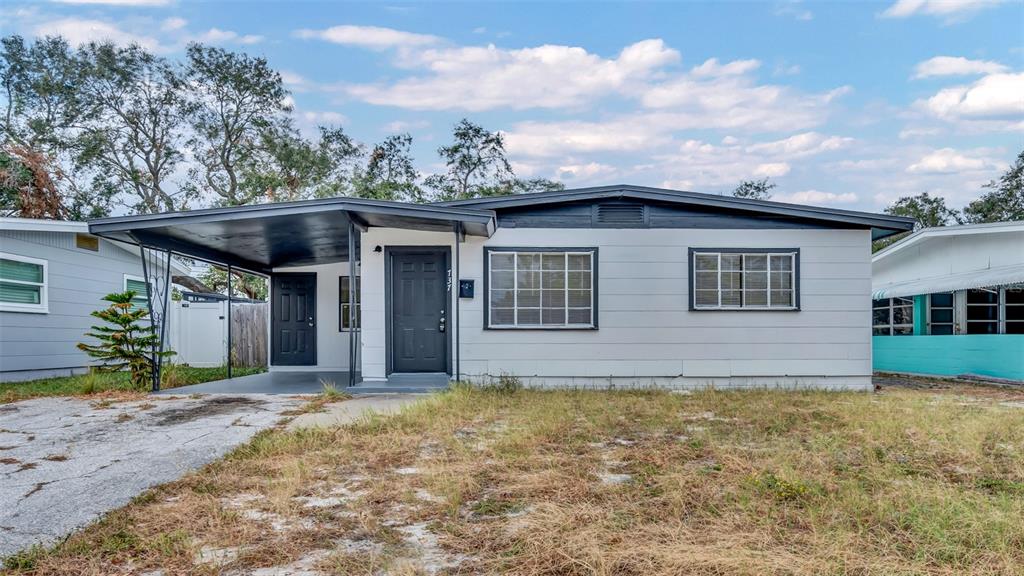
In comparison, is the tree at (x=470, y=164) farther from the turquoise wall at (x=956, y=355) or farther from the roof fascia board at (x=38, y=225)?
the turquoise wall at (x=956, y=355)

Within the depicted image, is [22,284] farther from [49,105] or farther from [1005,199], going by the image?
[1005,199]

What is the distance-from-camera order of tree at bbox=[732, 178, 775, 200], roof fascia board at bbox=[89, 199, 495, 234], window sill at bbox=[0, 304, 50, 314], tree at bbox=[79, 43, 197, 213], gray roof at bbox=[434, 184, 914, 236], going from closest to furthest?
roof fascia board at bbox=[89, 199, 495, 234] < gray roof at bbox=[434, 184, 914, 236] < window sill at bbox=[0, 304, 50, 314] < tree at bbox=[79, 43, 197, 213] < tree at bbox=[732, 178, 775, 200]

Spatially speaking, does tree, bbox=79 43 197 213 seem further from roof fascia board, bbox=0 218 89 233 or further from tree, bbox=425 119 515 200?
roof fascia board, bbox=0 218 89 233

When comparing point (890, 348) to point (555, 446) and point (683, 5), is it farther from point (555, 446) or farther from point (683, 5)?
point (555, 446)

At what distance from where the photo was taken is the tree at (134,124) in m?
20.2

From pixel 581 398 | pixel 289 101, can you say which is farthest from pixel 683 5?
pixel 289 101

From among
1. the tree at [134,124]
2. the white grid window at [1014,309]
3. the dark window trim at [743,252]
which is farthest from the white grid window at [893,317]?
the tree at [134,124]

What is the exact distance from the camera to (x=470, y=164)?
76.9 ft

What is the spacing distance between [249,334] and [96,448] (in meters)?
9.85

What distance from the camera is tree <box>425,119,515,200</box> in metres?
23.2

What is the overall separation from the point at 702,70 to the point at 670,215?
8732 mm

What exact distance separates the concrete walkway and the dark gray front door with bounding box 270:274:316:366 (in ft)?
16.1

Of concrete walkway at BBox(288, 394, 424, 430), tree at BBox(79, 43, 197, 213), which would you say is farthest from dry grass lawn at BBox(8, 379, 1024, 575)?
tree at BBox(79, 43, 197, 213)

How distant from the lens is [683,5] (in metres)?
13.1
